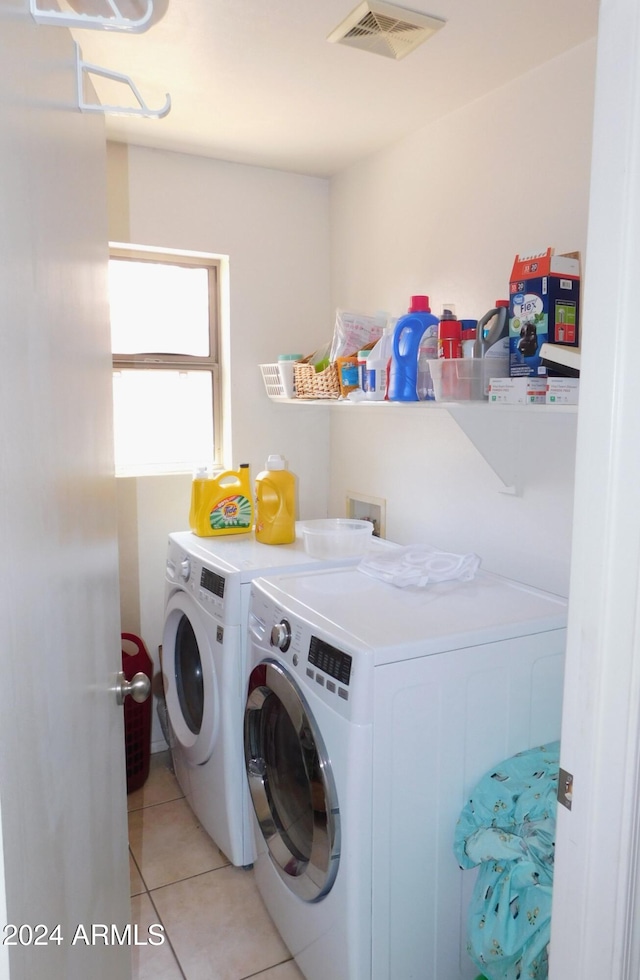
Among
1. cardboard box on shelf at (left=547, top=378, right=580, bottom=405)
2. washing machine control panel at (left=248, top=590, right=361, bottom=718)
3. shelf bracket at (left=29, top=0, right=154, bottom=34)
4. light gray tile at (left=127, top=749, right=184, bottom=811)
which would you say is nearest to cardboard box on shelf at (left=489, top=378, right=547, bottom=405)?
cardboard box on shelf at (left=547, top=378, right=580, bottom=405)

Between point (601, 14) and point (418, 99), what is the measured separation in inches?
59.5

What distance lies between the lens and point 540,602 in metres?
1.73

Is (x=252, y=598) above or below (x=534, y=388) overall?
below

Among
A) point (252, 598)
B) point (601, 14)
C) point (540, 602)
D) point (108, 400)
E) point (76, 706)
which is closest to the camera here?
point (601, 14)

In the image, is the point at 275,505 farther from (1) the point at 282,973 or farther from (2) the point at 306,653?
(1) the point at 282,973

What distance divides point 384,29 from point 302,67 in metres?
0.31

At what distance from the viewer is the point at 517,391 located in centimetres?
150

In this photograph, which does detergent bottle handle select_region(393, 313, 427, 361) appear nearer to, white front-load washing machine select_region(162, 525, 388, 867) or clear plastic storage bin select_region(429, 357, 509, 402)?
clear plastic storage bin select_region(429, 357, 509, 402)

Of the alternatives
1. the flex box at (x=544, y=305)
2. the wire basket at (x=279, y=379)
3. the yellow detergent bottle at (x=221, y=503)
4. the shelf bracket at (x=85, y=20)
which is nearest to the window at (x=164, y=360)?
the wire basket at (x=279, y=379)

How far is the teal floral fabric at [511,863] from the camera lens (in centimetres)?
127

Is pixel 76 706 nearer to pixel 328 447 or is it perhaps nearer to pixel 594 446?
pixel 594 446

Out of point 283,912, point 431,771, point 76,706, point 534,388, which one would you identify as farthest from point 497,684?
point 76,706

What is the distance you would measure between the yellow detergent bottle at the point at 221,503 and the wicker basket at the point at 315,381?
1.24 feet

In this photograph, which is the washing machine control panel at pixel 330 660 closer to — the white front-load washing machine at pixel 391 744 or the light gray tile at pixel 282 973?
the white front-load washing machine at pixel 391 744
